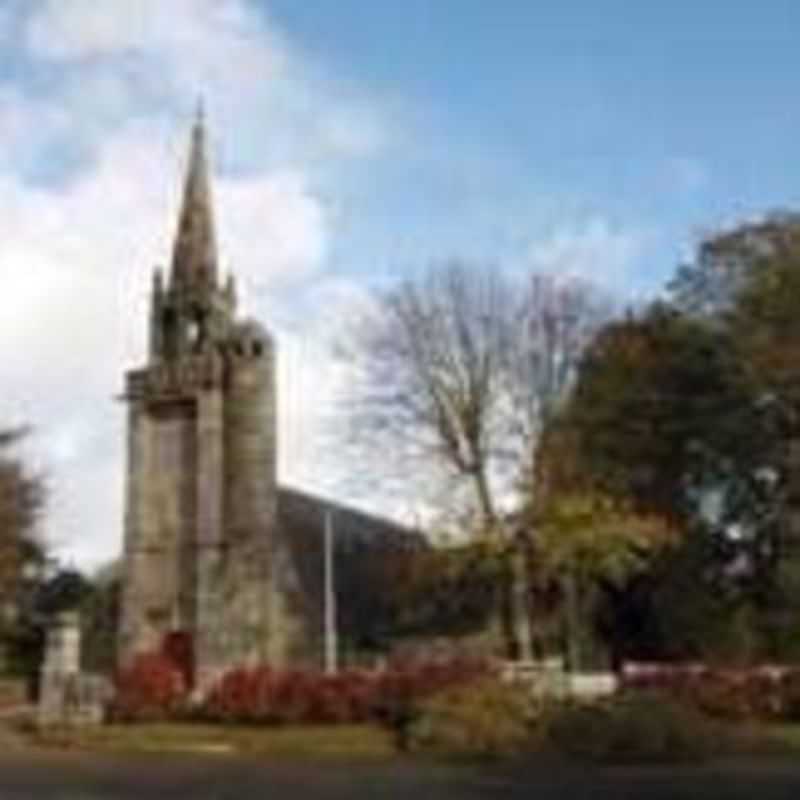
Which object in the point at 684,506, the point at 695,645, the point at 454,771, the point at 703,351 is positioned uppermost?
the point at 703,351

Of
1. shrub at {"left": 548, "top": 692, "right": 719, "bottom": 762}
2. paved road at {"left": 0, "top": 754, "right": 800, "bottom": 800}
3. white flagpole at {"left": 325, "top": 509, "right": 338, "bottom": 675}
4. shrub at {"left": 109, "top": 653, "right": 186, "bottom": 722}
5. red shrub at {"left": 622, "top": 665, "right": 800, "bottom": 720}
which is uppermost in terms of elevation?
white flagpole at {"left": 325, "top": 509, "right": 338, "bottom": 675}

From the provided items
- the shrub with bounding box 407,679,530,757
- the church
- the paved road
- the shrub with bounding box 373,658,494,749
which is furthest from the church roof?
the paved road

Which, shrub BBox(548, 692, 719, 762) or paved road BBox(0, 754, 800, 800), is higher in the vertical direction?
shrub BBox(548, 692, 719, 762)

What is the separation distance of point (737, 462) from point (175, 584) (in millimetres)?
22245

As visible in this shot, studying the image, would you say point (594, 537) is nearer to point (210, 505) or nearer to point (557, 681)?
point (557, 681)

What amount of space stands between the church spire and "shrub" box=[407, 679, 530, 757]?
111ft

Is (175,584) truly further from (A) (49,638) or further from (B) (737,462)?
(B) (737,462)

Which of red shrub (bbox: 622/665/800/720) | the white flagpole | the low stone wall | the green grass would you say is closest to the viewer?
the green grass

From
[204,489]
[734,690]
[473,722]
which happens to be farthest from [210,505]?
[473,722]

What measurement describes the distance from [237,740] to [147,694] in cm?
1167

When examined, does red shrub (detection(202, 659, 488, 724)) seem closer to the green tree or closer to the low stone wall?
the low stone wall

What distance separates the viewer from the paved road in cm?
3247

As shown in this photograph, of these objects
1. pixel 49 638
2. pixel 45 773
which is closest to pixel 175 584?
pixel 49 638

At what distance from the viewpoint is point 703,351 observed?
70.7 m
